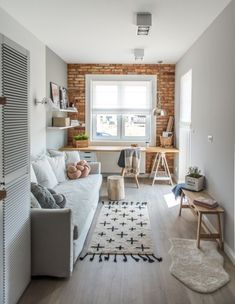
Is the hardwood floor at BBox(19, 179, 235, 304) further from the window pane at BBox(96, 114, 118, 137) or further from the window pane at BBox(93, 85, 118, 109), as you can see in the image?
the window pane at BBox(93, 85, 118, 109)

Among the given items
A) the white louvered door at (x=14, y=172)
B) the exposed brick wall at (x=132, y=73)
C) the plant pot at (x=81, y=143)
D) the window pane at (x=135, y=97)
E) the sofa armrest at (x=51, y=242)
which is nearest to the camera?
the white louvered door at (x=14, y=172)

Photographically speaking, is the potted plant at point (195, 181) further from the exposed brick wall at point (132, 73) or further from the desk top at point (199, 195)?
the exposed brick wall at point (132, 73)

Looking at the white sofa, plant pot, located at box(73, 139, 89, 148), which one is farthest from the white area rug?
plant pot, located at box(73, 139, 89, 148)

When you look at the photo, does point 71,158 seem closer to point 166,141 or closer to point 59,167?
point 59,167

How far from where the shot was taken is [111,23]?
13.7ft

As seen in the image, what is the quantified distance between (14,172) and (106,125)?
17.3 feet

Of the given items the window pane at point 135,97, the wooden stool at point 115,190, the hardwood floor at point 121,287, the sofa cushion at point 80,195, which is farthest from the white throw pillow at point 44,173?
the window pane at point 135,97

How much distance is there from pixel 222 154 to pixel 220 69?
95 centimetres

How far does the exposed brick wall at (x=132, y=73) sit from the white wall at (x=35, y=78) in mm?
1892

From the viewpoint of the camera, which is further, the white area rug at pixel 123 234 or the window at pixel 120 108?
the window at pixel 120 108

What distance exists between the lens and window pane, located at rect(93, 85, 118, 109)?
7445 millimetres

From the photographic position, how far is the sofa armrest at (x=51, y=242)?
9.07ft

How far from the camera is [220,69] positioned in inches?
146

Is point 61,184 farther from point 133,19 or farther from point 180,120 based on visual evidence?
point 180,120
